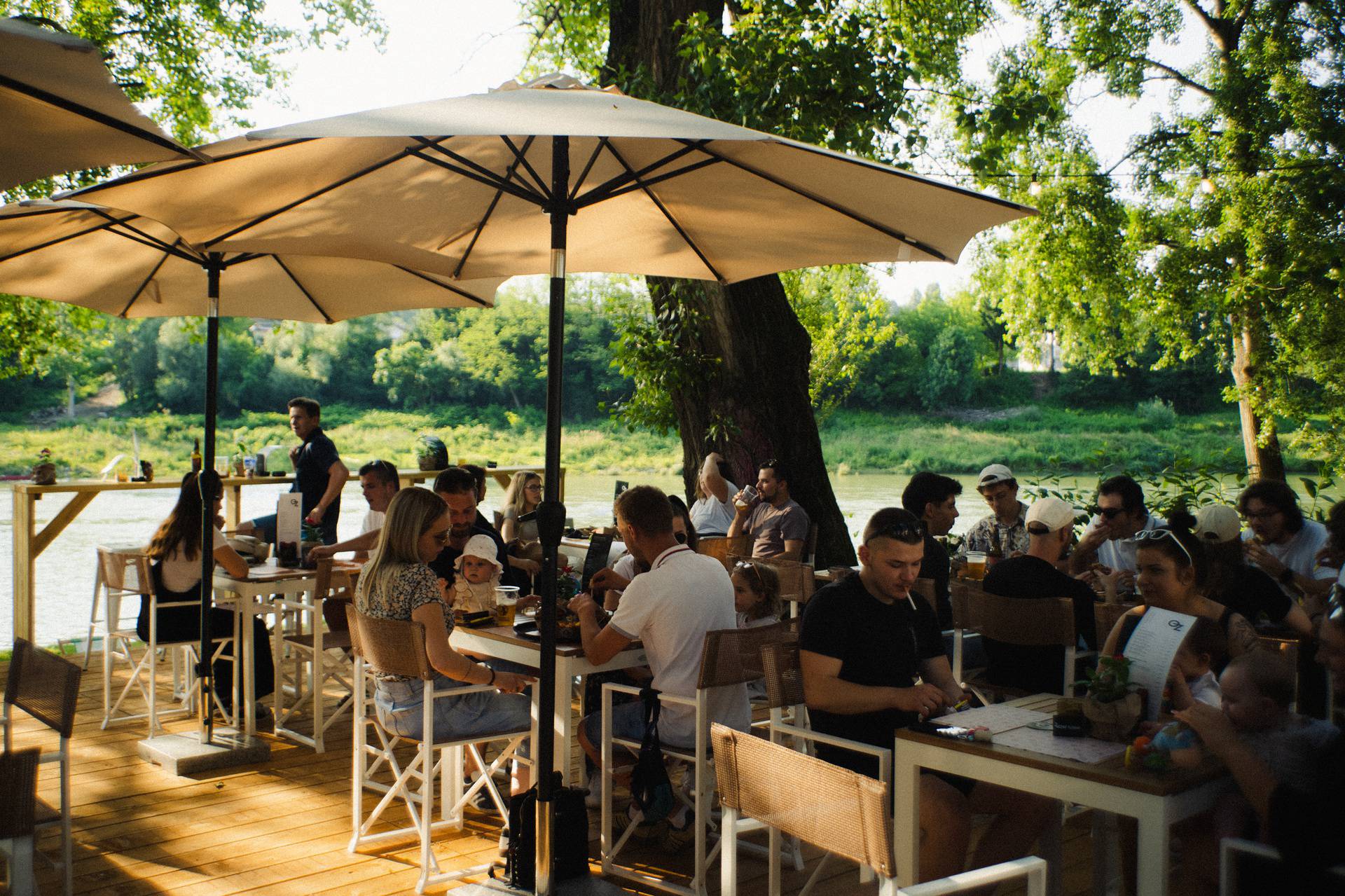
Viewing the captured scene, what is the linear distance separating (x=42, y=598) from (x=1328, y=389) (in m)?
15.8

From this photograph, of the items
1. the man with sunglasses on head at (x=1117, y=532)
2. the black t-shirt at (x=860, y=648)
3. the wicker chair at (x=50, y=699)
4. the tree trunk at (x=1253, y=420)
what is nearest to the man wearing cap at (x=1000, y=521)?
A: the man with sunglasses on head at (x=1117, y=532)

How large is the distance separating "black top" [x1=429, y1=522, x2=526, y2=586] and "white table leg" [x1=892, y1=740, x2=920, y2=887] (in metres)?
2.48

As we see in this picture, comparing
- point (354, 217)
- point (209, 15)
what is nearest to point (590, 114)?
point (354, 217)

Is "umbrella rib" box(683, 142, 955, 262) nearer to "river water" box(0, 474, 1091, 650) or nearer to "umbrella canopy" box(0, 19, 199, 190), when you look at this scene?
"umbrella canopy" box(0, 19, 199, 190)

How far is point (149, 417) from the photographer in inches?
1387

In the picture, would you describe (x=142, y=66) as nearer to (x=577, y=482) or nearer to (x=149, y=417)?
(x=577, y=482)

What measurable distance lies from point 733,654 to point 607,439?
95.8ft

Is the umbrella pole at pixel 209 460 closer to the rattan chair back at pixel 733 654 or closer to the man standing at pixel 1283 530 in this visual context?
the rattan chair back at pixel 733 654

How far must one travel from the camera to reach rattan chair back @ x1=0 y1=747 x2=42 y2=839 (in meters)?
2.25

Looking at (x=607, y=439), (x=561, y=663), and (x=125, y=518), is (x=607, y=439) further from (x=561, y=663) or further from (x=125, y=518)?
(x=561, y=663)

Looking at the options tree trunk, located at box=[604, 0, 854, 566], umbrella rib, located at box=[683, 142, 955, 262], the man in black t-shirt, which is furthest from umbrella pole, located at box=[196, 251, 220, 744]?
tree trunk, located at box=[604, 0, 854, 566]

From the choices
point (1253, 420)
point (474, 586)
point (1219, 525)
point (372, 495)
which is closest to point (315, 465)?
point (372, 495)

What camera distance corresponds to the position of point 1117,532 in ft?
17.5

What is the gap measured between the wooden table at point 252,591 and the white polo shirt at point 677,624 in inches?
85.3
